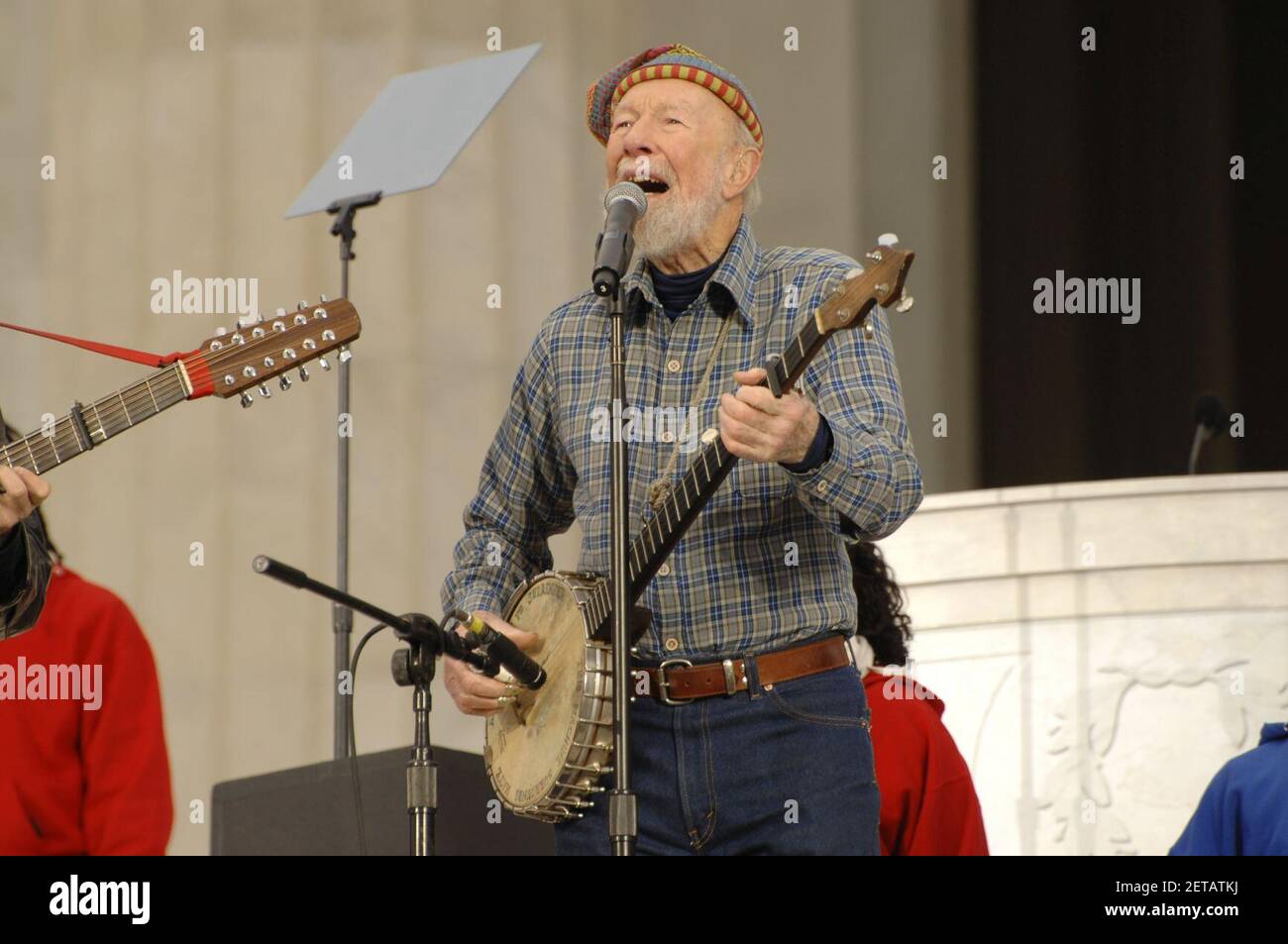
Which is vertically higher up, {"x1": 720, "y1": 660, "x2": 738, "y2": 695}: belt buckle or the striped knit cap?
the striped knit cap

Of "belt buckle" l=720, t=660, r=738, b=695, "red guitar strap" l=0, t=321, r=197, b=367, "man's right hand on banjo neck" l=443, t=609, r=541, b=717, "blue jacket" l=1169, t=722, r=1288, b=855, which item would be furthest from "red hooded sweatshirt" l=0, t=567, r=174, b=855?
"blue jacket" l=1169, t=722, r=1288, b=855

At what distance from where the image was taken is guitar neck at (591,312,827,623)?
92.0 inches

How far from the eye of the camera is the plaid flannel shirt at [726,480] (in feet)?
8.13

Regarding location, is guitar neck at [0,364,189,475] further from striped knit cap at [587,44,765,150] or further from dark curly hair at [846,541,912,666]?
dark curly hair at [846,541,912,666]

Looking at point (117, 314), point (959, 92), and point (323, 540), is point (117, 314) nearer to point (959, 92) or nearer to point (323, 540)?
point (323, 540)

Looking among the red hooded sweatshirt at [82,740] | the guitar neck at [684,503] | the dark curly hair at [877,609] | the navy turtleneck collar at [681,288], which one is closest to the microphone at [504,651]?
the guitar neck at [684,503]

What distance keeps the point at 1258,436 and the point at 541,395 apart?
3.96 metres

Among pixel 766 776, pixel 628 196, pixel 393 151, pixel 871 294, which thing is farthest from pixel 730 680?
pixel 393 151

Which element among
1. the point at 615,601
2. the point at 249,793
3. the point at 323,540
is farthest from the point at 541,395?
the point at 323,540

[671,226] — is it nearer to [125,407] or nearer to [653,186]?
[653,186]

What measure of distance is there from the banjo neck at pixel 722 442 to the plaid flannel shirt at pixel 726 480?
0.07 m

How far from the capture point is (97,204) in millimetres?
6168

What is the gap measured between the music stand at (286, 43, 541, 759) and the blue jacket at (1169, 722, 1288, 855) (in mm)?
1984

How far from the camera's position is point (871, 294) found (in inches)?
90.3
